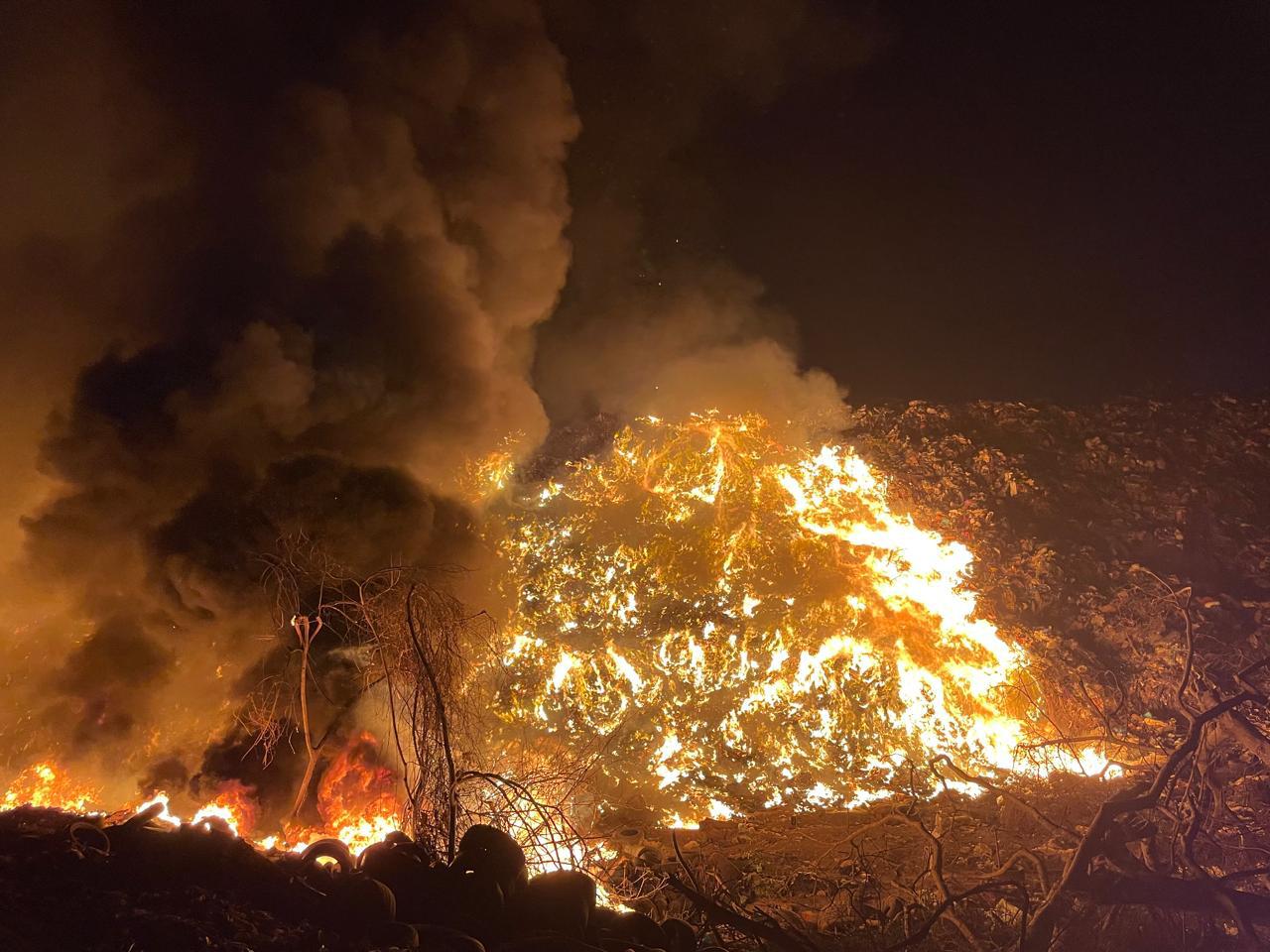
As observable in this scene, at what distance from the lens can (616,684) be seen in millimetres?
10023

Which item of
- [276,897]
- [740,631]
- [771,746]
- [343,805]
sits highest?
[740,631]

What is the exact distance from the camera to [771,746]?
9117 mm

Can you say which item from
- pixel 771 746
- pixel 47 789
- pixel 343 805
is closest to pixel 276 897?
pixel 343 805

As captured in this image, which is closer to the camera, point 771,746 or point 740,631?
point 771,746

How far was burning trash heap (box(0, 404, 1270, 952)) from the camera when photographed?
4547 millimetres

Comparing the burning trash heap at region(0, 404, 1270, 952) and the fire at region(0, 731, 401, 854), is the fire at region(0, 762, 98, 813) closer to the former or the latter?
the burning trash heap at region(0, 404, 1270, 952)

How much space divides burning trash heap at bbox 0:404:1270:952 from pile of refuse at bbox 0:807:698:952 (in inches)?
0.9

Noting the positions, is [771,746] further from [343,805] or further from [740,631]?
[343,805]

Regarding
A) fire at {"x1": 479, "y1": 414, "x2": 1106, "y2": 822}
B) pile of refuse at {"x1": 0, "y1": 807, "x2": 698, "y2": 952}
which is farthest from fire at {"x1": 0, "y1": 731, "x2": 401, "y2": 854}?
pile of refuse at {"x1": 0, "y1": 807, "x2": 698, "y2": 952}

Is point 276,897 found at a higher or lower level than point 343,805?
lower

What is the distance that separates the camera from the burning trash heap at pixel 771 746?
4.55m

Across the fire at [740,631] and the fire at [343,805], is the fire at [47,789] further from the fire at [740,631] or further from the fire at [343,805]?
the fire at [740,631]

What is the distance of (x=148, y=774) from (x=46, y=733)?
2621 millimetres

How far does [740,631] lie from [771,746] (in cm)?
172
